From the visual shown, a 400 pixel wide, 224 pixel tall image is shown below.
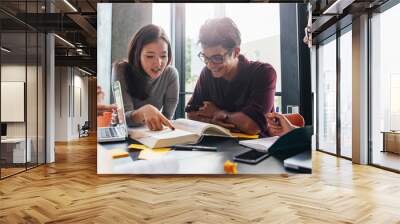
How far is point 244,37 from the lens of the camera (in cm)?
523

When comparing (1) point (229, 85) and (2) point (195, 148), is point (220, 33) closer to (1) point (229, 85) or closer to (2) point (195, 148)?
(1) point (229, 85)

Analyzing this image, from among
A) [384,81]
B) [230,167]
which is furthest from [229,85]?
[384,81]

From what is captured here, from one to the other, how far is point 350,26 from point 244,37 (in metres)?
3.46

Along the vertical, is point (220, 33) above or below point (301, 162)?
above

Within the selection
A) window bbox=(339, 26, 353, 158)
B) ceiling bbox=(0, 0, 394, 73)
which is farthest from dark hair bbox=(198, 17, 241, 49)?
window bbox=(339, 26, 353, 158)

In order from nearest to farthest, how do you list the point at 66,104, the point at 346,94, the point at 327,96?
1. the point at 346,94
2. the point at 327,96
3. the point at 66,104

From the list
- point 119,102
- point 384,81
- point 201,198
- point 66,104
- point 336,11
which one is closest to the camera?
point 201,198

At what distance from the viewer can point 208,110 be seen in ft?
17.0

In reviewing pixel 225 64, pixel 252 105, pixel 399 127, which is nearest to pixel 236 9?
pixel 225 64

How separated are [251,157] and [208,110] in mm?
923

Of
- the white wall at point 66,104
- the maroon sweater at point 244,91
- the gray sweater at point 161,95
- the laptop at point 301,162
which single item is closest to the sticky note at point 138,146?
the gray sweater at point 161,95

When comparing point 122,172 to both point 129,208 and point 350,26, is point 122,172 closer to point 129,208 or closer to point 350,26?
point 129,208

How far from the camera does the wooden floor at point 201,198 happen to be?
11.0ft

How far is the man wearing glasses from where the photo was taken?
5.13m
